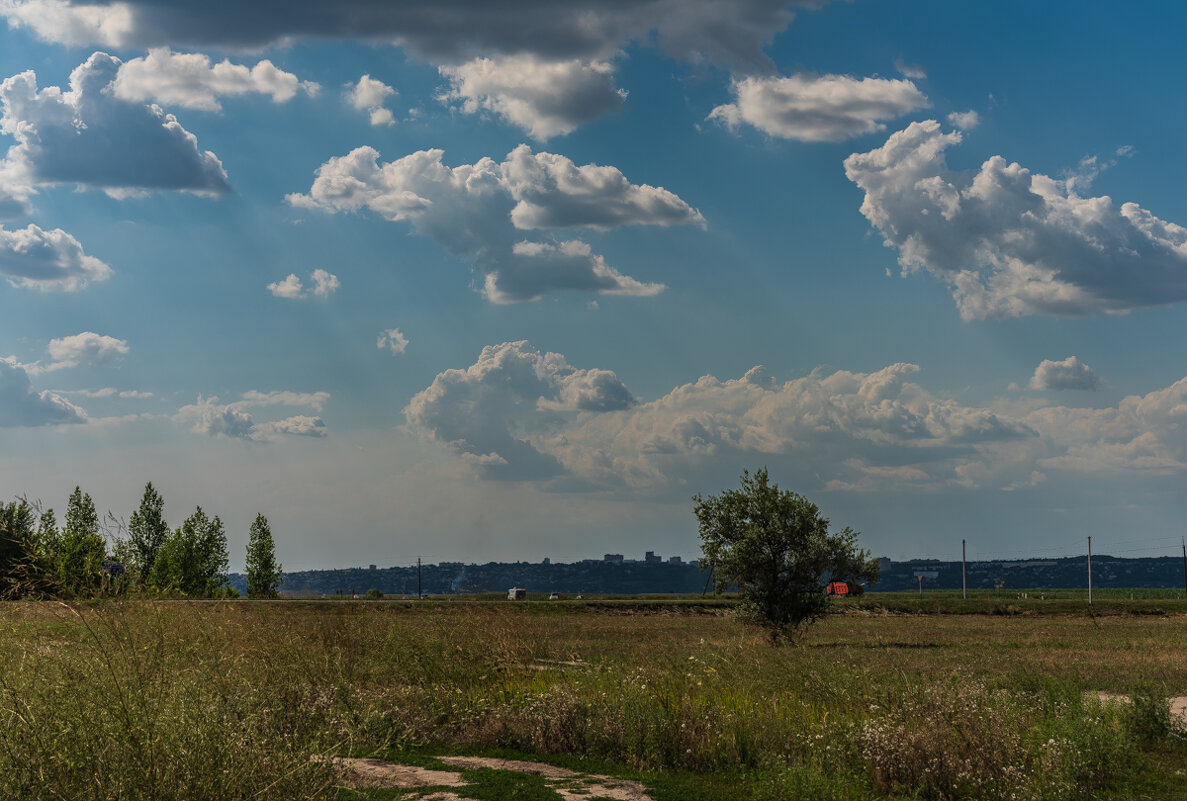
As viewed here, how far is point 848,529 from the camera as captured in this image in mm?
41312

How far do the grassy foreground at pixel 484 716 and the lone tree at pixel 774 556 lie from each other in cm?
1855

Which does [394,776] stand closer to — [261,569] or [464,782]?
[464,782]

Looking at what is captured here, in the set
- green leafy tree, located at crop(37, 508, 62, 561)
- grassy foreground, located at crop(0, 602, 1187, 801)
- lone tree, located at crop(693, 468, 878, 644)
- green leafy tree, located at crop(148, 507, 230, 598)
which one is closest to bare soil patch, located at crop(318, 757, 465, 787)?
grassy foreground, located at crop(0, 602, 1187, 801)

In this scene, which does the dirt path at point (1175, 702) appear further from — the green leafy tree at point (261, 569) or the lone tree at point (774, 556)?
the green leafy tree at point (261, 569)

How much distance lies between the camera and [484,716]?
1530 centimetres

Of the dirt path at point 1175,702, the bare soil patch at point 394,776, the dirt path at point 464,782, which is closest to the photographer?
the dirt path at point 464,782

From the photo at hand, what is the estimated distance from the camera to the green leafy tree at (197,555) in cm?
7394

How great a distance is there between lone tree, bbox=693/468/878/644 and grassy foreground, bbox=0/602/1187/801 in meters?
18.5

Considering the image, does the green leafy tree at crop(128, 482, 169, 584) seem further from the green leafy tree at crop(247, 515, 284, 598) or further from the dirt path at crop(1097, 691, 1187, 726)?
the dirt path at crop(1097, 691, 1187, 726)

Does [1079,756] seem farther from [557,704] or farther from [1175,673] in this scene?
[1175,673]

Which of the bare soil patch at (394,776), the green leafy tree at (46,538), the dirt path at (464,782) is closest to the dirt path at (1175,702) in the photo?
the dirt path at (464,782)

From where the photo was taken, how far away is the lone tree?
1567 inches

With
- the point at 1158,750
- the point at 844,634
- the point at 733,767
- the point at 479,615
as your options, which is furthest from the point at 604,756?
the point at 844,634

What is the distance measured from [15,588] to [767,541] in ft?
113
